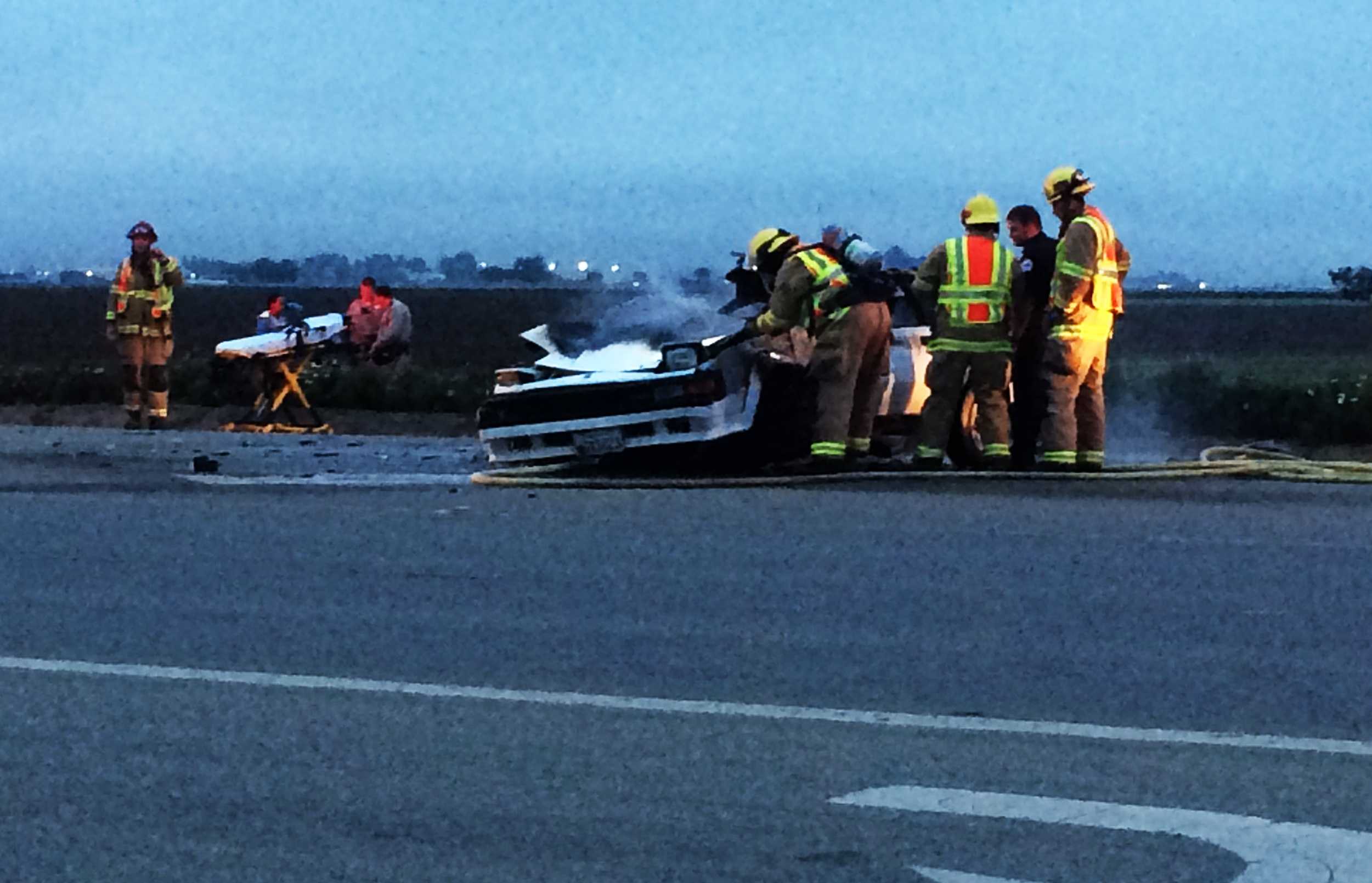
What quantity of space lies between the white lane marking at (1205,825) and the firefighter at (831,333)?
310 inches

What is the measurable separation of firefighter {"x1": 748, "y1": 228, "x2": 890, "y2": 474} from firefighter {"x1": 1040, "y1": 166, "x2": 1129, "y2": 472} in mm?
1084

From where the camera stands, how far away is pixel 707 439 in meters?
13.1

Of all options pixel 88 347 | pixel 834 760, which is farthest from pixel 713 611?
pixel 88 347

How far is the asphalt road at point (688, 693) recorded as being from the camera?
16.3 feet

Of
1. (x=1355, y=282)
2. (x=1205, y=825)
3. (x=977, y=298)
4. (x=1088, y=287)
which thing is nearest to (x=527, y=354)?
(x=977, y=298)

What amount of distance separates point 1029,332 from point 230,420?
11.0 metres

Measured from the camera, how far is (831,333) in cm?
1325

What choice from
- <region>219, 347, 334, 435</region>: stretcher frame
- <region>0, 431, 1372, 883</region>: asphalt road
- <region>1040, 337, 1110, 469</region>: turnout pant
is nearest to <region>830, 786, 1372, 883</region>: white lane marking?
<region>0, 431, 1372, 883</region>: asphalt road

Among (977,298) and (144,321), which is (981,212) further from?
(144,321)

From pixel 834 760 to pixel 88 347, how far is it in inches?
1583

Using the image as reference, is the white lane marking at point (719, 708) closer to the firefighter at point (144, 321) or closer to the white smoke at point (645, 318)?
the white smoke at point (645, 318)

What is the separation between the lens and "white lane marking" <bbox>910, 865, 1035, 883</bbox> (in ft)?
15.2

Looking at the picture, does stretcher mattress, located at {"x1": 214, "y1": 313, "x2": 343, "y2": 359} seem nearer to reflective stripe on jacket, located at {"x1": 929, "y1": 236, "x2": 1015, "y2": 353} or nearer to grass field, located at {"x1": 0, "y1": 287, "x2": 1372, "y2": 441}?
grass field, located at {"x1": 0, "y1": 287, "x2": 1372, "y2": 441}

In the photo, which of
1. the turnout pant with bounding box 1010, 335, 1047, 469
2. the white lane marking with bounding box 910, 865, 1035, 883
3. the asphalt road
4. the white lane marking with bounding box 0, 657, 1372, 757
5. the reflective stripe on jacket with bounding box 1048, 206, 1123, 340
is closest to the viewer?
the white lane marking with bounding box 910, 865, 1035, 883
